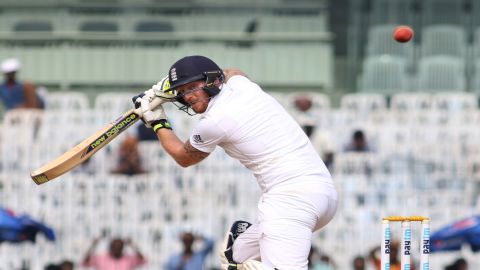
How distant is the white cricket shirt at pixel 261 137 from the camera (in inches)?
231

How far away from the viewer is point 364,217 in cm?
1129

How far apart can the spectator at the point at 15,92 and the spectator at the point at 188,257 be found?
102 inches

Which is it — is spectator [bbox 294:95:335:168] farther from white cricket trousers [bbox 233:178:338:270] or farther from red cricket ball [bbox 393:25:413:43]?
white cricket trousers [bbox 233:178:338:270]

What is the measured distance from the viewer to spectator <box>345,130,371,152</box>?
466 inches

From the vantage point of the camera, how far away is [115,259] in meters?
10.9

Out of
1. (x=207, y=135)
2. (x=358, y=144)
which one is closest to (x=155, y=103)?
(x=207, y=135)

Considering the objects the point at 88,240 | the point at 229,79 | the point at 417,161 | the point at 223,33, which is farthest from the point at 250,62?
the point at 229,79

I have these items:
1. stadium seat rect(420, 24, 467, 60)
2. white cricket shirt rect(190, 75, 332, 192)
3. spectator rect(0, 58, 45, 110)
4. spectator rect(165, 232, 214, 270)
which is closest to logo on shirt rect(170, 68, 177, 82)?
white cricket shirt rect(190, 75, 332, 192)

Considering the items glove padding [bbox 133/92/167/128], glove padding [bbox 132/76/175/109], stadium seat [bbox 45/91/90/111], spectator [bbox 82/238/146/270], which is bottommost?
spectator [bbox 82/238/146/270]

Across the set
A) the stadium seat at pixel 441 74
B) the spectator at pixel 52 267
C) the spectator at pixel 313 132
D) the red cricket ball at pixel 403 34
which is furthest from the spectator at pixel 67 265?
the stadium seat at pixel 441 74

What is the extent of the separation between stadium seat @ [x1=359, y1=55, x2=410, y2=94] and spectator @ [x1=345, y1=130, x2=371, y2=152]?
8.03 ft

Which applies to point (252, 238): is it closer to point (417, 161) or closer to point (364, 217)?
point (364, 217)

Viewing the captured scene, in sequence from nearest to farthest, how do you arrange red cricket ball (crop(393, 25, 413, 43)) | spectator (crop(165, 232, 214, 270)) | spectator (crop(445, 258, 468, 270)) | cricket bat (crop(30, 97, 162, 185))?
cricket bat (crop(30, 97, 162, 185)), red cricket ball (crop(393, 25, 413, 43)), spectator (crop(445, 258, 468, 270)), spectator (crop(165, 232, 214, 270))

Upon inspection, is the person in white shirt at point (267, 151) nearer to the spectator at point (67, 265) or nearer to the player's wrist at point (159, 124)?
the player's wrist at point (159, 124)
